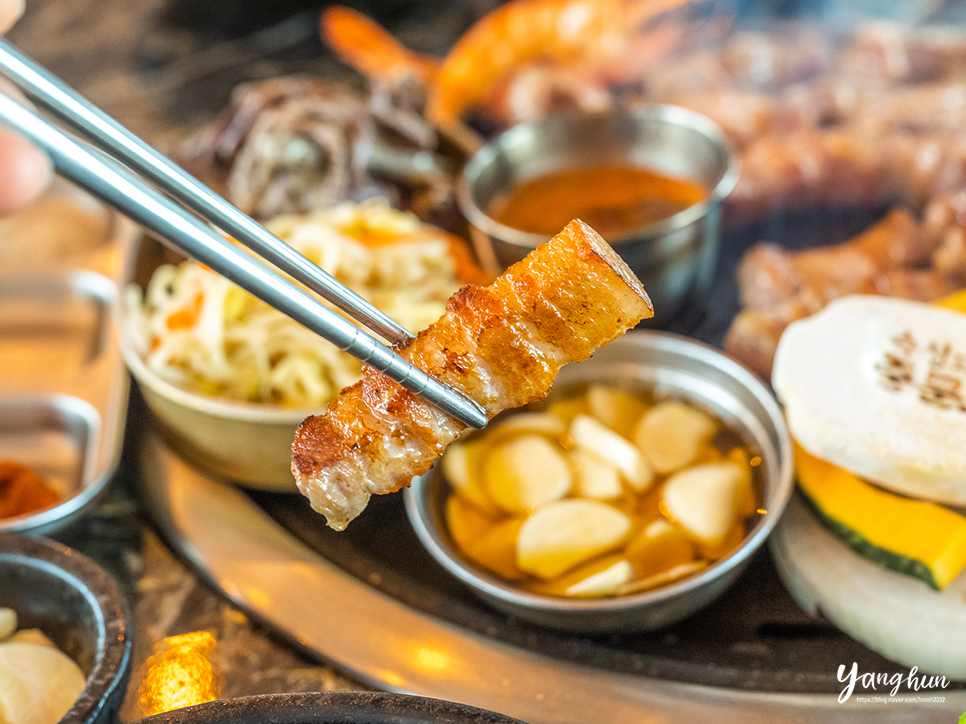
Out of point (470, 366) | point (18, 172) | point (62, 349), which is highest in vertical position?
point (18, 172)

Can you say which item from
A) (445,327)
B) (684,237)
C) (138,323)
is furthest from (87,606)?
(684,237)

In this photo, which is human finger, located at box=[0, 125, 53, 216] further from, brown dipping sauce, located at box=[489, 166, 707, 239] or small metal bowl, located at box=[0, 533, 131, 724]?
brown dipping sauce, located at box=[489, 166, 707, 239]

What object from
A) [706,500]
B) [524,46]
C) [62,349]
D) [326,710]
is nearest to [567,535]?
[706,500]

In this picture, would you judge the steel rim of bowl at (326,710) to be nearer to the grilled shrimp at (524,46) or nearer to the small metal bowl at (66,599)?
the small metal bowl at (66,599)

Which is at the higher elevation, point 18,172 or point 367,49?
point 18,172

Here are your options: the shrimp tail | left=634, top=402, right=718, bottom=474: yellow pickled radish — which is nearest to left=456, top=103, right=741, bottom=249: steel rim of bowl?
left=634, top=402, right=718, bottom=474: yellow pickled radish

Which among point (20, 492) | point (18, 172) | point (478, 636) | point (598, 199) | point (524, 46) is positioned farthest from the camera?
point (524, 46)

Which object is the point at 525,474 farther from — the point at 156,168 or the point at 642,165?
the point at 642,165

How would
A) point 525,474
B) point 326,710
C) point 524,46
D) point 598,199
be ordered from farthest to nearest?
point 524,46 < point 598,199 < point 525,474 < point 326,710
